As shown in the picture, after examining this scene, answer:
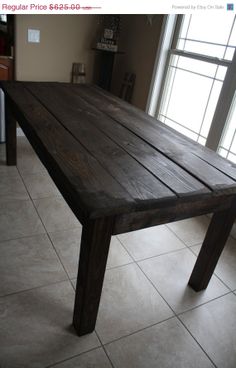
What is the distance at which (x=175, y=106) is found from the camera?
9.53 ft

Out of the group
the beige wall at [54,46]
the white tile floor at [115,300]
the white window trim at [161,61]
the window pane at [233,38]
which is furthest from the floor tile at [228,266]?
the beige wall at [54,46]

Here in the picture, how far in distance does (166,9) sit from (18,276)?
Answer: 8.19 ft

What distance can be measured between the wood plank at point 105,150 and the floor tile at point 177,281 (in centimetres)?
76

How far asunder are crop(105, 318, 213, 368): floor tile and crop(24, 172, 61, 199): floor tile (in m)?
1.35

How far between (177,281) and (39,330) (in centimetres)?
83

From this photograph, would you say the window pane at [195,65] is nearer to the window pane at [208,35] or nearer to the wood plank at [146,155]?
the window pane at [208,35]

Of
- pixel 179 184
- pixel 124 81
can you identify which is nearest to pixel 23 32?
pixel 124 81

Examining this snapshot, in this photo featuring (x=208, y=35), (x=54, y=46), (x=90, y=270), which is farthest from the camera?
(x=54, y=46)

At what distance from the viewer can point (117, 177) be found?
1.23m

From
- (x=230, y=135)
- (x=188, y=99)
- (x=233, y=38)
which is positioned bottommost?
(x=230, y=135)

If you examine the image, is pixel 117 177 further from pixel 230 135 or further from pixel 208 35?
pixel 208 35

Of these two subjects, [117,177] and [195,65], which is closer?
[117,177]

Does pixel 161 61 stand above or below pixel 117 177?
above

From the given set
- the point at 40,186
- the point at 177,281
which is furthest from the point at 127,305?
the point at 40,186
